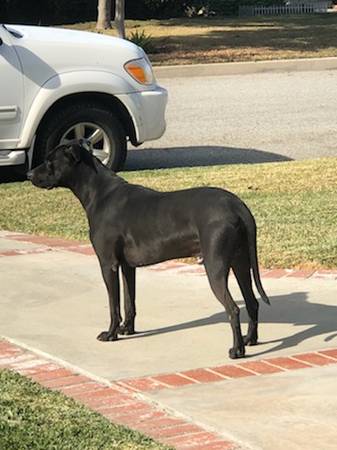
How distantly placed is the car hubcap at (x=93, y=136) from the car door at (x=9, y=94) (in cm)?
53

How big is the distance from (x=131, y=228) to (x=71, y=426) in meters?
1.53

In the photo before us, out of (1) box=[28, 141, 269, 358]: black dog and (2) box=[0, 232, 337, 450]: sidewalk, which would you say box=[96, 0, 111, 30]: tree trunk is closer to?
(2) box=[0, 232, 337, 450]: sidewalk

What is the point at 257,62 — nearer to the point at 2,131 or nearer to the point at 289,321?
the point at 2,131

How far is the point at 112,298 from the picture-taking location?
20.0 ft

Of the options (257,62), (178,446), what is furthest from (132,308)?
(257,62)

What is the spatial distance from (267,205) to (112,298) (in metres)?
3.57

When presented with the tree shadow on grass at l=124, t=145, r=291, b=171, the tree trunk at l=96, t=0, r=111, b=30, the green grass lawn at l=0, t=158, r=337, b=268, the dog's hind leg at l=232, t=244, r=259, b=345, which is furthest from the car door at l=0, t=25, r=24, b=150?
the tree trunk at l=96, t=0, r=111, b=30

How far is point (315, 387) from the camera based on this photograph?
17.1 feet

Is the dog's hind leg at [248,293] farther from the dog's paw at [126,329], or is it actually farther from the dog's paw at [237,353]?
the dog's paw at [126,329]

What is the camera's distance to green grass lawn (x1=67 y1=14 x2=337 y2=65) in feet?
74.0

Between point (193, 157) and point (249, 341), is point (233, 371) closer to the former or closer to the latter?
point (249, 341)

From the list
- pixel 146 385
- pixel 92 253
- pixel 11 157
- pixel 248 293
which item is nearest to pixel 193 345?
pixel 248 293

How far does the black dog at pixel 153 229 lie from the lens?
5.64 metres

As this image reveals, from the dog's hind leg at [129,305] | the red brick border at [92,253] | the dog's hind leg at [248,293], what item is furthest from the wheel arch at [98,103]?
the dog's hind leg at [248,293]
